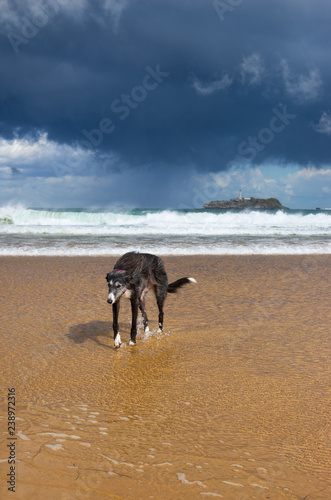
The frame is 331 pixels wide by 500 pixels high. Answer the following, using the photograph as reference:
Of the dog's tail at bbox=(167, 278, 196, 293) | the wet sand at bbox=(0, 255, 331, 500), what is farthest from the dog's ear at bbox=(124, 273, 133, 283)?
the dog's tail at bbox=(167, 278, 196, 293)

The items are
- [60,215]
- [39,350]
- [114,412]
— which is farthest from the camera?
[60,215]

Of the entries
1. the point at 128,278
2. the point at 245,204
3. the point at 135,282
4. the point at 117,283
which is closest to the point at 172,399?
the point at 117,283

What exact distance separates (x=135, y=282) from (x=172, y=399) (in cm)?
219

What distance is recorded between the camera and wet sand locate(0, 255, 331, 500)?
2.67m

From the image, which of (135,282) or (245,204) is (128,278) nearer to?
(135,282)

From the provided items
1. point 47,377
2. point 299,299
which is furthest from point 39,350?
point 299,299

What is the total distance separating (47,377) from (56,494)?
2.04 meters

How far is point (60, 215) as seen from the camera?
156ft

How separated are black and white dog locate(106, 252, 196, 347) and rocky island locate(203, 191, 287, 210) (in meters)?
103

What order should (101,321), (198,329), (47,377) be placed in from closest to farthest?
(47,377), (198,329), (101,321)

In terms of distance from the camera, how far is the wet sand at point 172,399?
2.67 metres

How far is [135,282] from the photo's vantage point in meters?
5.89

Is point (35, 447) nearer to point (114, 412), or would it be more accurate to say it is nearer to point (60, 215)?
point (114, 412)

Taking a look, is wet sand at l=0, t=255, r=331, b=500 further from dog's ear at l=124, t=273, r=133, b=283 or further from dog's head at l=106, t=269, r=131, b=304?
dog's ear at l=124, t=273, r=133, b=283
